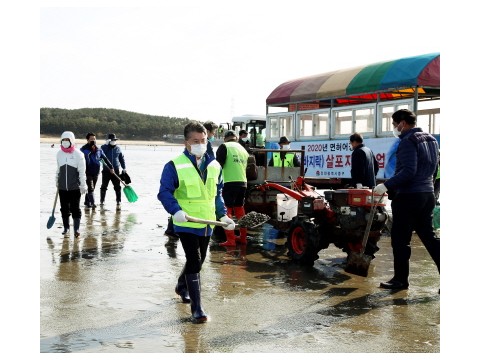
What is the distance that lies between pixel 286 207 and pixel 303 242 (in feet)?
3.77

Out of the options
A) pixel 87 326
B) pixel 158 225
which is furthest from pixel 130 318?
pixel 158 225

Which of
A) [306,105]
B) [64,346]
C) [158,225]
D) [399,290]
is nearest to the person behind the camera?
[64,346]

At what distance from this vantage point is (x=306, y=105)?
18828 mm

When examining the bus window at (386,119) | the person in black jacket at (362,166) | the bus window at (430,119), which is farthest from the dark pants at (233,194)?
the bus window at (430,119)

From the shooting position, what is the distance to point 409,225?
292 inches

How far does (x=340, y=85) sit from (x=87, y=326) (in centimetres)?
1252

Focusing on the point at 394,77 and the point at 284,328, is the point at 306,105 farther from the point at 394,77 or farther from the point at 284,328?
the point at 284,328

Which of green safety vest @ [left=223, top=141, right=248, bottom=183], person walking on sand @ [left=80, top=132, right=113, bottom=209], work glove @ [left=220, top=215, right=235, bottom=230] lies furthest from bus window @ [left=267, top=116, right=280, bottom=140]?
work glove @ [left=220, top=215, right=235, bottom=230]

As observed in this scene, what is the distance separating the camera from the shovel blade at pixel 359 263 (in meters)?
8.08

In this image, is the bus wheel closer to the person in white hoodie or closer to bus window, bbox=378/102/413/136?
the person in white hoodie

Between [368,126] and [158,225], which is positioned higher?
[368,126]

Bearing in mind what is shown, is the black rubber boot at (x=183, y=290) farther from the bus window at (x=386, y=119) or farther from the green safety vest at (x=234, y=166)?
the bus window at (x=386, y=119)

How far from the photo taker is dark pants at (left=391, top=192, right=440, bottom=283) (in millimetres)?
7332

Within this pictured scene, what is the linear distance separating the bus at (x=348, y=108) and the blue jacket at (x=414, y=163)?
6.75 meters
